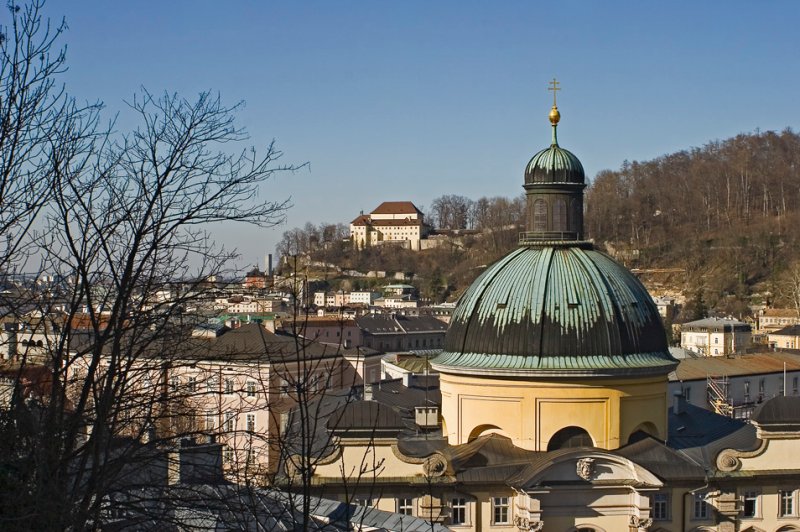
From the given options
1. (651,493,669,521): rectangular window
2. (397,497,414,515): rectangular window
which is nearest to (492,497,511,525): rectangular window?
(397,497,414,515): rectangular window

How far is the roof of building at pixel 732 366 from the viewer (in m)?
73.9

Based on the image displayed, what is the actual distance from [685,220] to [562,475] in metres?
131

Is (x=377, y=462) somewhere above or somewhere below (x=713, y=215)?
below

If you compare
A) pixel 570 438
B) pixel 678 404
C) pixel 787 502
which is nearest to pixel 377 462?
pixel 570 438

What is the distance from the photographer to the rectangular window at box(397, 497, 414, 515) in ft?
117

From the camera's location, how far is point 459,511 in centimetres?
3566

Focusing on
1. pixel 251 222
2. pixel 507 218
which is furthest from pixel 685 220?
pixel 251 222

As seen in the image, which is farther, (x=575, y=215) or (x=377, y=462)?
(x=575, y=215)

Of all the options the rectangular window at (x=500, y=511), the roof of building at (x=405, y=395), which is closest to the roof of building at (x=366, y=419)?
the rectangular window at (x=500, y=511)

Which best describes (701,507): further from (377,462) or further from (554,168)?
(554,168)

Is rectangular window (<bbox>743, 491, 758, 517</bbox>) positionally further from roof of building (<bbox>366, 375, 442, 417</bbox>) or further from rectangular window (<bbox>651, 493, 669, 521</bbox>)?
roof of building (<bbox>366, 375, 442, 417</bbox>)

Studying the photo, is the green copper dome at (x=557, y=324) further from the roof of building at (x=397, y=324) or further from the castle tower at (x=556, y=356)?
the roof of building at (x=397, y=324)

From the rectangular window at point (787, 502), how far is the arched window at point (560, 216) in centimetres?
948

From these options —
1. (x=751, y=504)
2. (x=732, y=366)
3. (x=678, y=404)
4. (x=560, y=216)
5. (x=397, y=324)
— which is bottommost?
(x=751, y=504)
